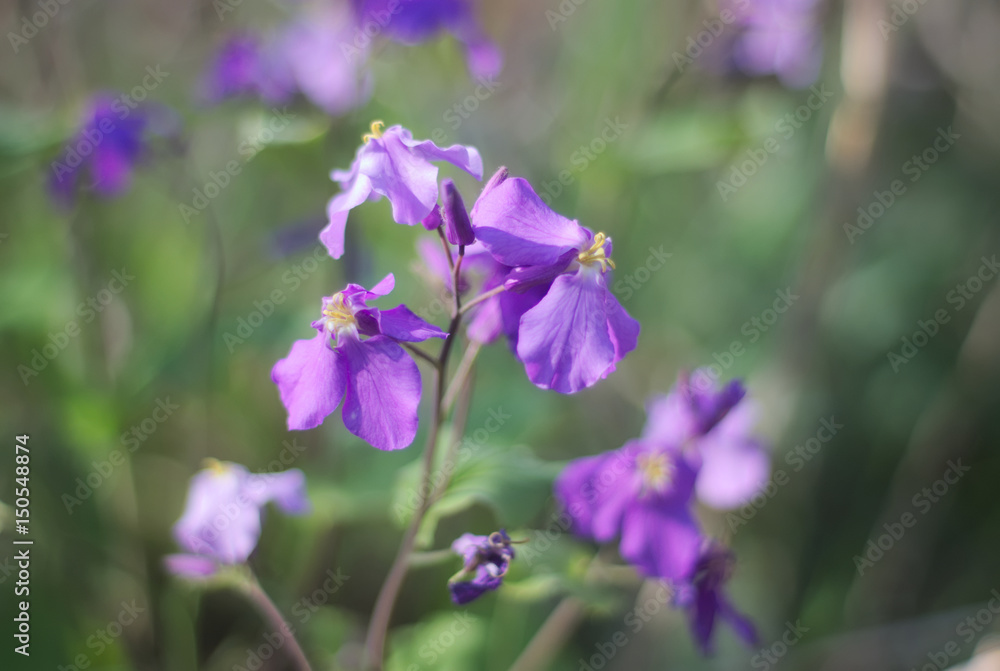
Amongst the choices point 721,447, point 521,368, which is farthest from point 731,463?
point 521,368

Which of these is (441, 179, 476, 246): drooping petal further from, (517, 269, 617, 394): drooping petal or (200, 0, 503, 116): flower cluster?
(200, 0, 503, 116): flower cluster

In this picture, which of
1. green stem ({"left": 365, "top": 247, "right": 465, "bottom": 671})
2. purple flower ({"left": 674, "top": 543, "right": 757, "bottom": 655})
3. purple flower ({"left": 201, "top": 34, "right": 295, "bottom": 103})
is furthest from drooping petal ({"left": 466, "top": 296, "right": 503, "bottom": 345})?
purple flower ({"left": 201, "top": 34, "right": 295, "bottom": 103})

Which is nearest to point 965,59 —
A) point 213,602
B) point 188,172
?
point 188,172

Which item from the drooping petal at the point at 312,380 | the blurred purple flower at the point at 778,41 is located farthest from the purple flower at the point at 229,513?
the blurred purple flower at the point at 778,41

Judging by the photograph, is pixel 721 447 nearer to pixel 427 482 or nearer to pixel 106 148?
pixel 427 482

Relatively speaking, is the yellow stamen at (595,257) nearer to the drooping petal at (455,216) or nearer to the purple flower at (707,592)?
the drooping petal at (455,216)

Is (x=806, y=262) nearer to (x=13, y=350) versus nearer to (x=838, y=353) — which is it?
(x=838, y=353)

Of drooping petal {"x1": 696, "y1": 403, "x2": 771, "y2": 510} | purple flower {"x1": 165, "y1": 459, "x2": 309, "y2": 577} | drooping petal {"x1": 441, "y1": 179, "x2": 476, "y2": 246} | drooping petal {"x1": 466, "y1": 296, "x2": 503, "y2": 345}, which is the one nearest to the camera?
drooping petal {"x1": 441, "y1": 179, "x2": 476, "y2": 246}
